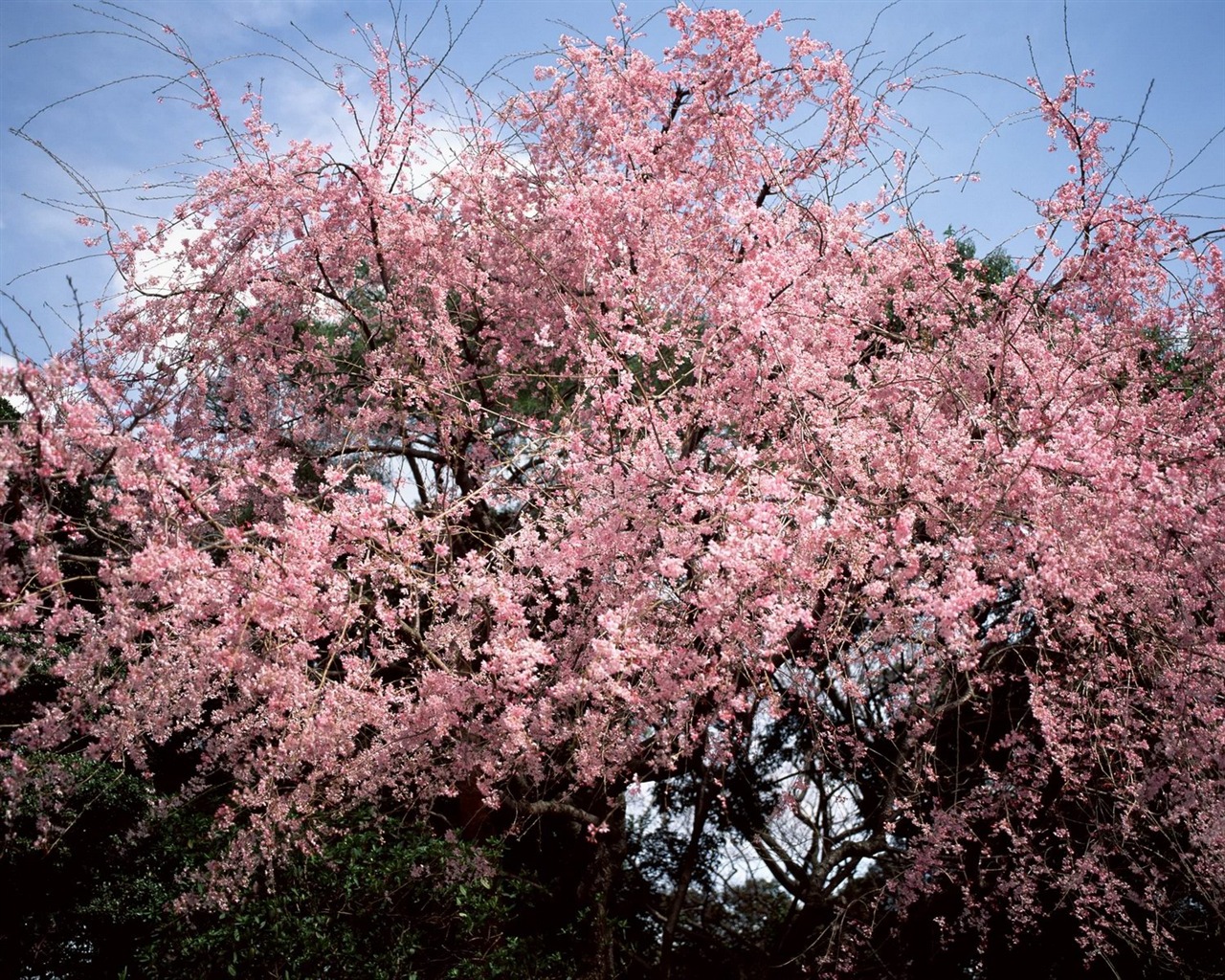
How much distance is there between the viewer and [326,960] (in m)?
4.99

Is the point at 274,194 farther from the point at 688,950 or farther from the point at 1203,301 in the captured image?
the point at 688,950

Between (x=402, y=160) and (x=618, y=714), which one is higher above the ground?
(x=402, y=160)

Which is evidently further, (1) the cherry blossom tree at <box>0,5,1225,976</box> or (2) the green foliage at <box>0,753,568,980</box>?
(2) the green foliage at <box>0,753,568,980</box>

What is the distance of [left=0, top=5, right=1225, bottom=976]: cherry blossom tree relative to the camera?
421 cm

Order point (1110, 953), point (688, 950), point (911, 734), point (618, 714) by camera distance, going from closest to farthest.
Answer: point (618, 714) → point (911, 734) → point (1110, 953) → point (688, 950)

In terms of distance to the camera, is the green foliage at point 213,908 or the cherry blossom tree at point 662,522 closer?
the cherry blossom tree at point 662,522

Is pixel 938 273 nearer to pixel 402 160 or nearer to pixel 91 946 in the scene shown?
pixel 402 160

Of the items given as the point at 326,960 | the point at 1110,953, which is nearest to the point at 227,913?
the point at 326,960

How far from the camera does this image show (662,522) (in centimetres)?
433

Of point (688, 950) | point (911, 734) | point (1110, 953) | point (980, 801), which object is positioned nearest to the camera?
point (911, 734)

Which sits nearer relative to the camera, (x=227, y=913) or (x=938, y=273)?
(x=227, y=913)

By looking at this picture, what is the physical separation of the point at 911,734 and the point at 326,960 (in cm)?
354

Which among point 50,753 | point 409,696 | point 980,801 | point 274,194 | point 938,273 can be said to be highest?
point 274,194

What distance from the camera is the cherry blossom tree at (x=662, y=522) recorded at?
4211 mm
